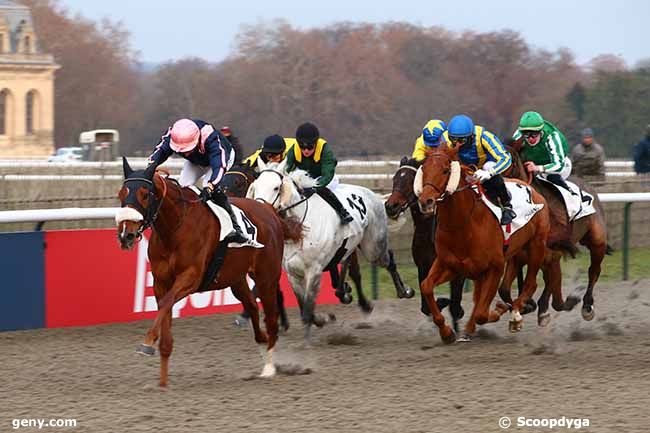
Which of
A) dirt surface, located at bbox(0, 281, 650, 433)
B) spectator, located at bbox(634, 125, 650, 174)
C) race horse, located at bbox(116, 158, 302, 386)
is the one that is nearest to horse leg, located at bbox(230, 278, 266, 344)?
race horse, located at bbox(116, 158, 302, 386)

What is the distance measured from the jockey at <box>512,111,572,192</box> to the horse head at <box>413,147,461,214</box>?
1839mm

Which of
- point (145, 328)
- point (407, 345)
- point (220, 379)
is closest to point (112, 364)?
point (220, 379)

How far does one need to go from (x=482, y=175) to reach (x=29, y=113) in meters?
41.6

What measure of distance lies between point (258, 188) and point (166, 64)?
41084mm

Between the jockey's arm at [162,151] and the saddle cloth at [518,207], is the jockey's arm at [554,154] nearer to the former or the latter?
the saddle cloth at [518,207]

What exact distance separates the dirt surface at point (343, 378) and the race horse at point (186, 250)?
0.38m

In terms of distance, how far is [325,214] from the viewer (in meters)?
9.00

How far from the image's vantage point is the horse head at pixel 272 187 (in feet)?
27.3

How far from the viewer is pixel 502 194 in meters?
8.41

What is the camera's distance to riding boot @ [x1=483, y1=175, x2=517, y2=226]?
835cm

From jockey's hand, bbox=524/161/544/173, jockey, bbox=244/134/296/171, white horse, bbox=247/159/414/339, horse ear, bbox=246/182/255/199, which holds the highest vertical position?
jockey, bbox=244/134/296/171

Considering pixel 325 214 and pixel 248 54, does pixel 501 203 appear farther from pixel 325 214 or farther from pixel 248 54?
pixel 248 54

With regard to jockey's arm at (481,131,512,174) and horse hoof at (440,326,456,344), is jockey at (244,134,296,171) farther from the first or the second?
horse hoof at (440,326,456,344)

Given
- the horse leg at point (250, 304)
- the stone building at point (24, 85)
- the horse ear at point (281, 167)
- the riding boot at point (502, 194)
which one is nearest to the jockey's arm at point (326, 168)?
the horse ear at point (281, 167)
